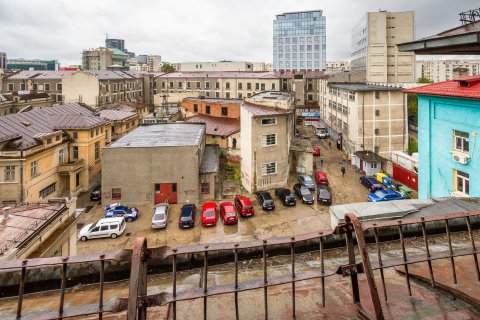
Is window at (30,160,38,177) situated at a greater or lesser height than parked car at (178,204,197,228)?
greater

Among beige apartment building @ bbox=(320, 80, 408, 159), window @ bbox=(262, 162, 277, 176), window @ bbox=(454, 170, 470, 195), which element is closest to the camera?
window @ bbox=(454, 170, 470, 195)

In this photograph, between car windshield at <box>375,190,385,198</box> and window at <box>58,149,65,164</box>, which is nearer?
car windshield at <box>375,190,385,198</box>

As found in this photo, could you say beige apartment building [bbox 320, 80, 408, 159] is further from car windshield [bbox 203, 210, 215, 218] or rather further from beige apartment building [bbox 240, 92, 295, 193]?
car windshield [bbox 203, 210, 215, 218]

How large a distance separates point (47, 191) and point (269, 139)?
780 inches

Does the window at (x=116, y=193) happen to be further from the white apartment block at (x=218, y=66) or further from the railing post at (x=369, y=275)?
the white apartment block at (x=218, y=66)

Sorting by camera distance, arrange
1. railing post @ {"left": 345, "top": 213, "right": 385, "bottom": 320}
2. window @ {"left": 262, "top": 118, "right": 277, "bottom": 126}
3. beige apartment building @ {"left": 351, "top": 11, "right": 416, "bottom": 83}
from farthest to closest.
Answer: beige apartment building @ {"left": 351, "top": 11, "right": 416, "bottom": 83}, window @ {"left": 262, "top": 118, "right": 277, "bottom": 126}, railing post @ {"left": 345, "top": 213, "right": 385, "bottom": 320}

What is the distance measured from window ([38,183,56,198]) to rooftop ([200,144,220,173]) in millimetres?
12780

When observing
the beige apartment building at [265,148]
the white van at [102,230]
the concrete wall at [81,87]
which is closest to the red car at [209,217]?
the white van at [102,230]

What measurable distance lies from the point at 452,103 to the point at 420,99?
2.13 m

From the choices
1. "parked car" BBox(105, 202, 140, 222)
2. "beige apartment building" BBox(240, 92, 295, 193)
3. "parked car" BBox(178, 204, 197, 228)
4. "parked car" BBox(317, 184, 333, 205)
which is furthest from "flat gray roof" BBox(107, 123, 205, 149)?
"parked car" BBox(317, 184, 333, 205)

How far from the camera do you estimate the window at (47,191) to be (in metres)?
27.5

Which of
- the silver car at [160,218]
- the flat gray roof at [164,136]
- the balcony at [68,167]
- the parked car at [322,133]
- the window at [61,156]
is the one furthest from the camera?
the parked car at [322,133]

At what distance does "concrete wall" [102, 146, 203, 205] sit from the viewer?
1141 inches

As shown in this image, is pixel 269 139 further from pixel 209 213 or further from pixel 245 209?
pixel 209 213
